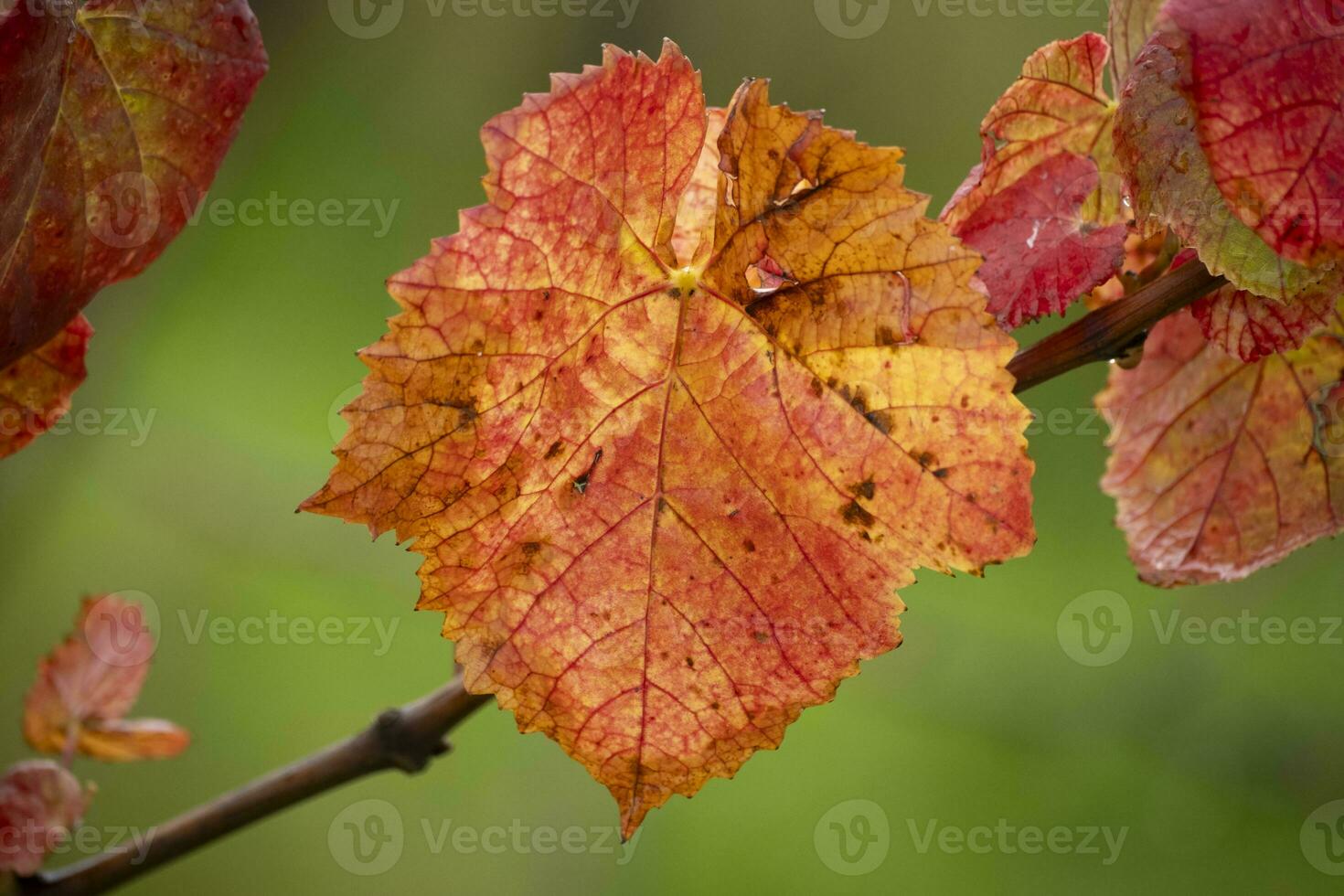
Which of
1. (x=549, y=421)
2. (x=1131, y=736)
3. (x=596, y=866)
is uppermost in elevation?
(x=1131, y=736)

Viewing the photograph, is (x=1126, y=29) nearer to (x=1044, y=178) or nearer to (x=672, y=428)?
(x=1044, y=178)

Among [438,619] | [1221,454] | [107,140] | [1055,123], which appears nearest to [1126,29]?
[1055,123]

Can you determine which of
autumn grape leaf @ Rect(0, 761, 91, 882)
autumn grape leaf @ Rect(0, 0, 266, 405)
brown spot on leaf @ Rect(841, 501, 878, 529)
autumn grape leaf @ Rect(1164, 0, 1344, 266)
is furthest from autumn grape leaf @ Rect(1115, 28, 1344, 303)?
autumn grape leaf @ Rect(0, 761, 91, 882)

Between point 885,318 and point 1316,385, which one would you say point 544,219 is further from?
point 1316,385

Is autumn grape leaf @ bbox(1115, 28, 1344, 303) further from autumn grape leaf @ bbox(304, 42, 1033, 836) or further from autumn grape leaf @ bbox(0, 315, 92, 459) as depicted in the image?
autumn grape leaf @ bbox(0, 315, 92, 459)

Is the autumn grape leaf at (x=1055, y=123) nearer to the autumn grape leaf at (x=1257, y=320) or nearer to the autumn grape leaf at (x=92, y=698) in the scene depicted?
the autumn grape leaf at (x=1257, y=320)

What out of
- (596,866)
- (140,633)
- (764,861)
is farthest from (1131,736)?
(140,633)

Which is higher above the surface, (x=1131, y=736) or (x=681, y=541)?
(x=1131, y=736)
